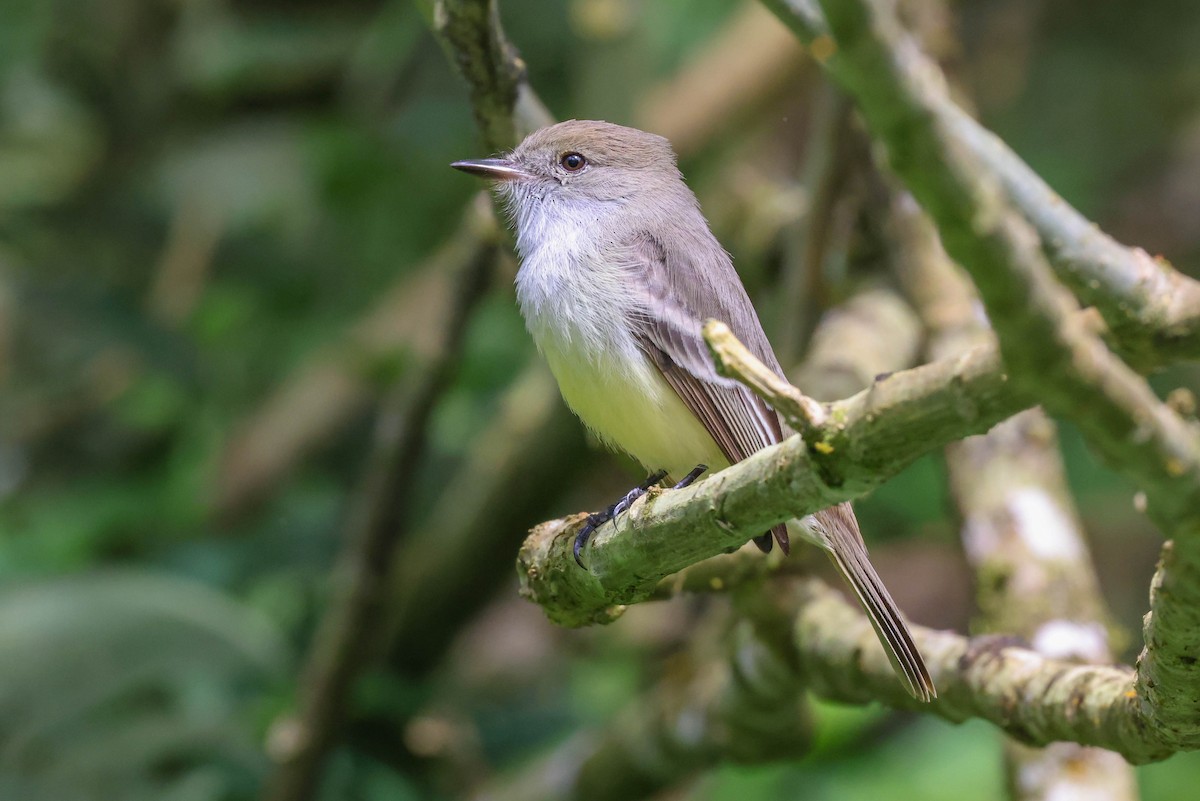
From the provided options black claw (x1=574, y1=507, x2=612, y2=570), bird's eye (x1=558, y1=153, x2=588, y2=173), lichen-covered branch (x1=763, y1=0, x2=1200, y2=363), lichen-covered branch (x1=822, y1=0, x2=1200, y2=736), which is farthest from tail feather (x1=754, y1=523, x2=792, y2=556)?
bird's eye (x1=558, y1=153, x2=588, y2=173)

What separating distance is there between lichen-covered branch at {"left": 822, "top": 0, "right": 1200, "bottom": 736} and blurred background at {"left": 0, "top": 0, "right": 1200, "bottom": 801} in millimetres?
2895

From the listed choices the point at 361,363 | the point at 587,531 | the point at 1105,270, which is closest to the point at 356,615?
the point at 361,363

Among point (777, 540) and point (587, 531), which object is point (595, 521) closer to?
point (587, 531)

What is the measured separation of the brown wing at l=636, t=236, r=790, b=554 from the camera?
116 inches

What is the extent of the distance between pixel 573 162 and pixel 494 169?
0.35 m

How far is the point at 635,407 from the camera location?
2980 mm

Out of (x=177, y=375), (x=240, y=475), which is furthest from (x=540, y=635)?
(x=177, y=375)

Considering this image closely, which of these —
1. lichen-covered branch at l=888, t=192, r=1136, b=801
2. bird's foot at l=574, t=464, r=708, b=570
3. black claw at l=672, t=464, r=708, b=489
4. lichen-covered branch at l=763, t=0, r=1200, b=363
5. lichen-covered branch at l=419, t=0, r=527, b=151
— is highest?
lichen-covered branch at l=419, t=0, r=527, b=151

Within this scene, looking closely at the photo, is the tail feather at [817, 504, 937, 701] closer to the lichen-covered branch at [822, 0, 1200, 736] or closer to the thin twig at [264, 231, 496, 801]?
the lichen-covered branch at [822, 0, 1200, 736]

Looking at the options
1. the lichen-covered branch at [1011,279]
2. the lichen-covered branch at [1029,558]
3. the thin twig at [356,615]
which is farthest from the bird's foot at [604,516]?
the thin twig at [356,615]

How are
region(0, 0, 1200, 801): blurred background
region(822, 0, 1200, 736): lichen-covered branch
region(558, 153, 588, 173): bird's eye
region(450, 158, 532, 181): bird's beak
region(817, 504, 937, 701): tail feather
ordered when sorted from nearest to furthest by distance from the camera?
region(822, 0, 1200, 736): lichen-covered branch
region(817, 504, 937, 701): tail feather
region(450, 158, 532, 181): bird's beak
region(558, 153, 588, 173): bird's eye
region(0, 0, 1200, 801): blurred background

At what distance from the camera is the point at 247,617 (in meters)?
5.25

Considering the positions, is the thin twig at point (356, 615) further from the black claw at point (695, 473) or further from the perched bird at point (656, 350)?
the black claw at point (695, 473)

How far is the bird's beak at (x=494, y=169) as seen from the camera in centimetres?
343
